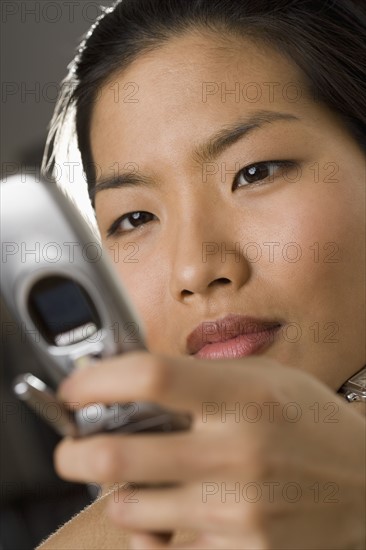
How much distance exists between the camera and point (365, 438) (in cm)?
40

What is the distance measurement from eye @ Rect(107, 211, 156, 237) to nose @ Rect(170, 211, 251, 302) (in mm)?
101

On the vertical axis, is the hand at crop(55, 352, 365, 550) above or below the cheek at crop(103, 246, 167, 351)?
below

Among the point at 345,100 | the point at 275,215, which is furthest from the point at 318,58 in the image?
Result: the point at 275,215

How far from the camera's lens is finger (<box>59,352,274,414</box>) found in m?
0.32

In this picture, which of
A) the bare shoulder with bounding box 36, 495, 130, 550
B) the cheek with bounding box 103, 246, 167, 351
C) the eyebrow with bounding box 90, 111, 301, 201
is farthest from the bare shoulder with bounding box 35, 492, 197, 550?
the eyebrow with bounding box 90, 111, 301, 201

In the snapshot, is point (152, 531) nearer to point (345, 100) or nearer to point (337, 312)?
point (337, 312)

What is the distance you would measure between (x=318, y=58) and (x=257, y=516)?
1.70 ft

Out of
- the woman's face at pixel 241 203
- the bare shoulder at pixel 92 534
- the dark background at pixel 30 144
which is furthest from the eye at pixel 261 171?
the dark background at pixel 30 144

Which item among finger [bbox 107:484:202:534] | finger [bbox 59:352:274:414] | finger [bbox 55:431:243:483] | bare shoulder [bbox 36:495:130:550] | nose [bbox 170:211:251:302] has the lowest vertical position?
bare shoulder [bbox 36:495:130:550]

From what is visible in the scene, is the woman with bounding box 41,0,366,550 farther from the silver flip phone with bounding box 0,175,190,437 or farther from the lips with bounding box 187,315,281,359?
the silver flip phone with bounding box 0,175,190,437

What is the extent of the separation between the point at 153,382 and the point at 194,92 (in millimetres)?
451

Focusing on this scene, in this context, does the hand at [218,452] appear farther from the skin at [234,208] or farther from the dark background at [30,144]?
the dark background at [30,144]

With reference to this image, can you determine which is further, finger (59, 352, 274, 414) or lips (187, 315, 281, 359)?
lips (187, 315, 281, 359)

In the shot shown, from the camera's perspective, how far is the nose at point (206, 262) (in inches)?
25.3
